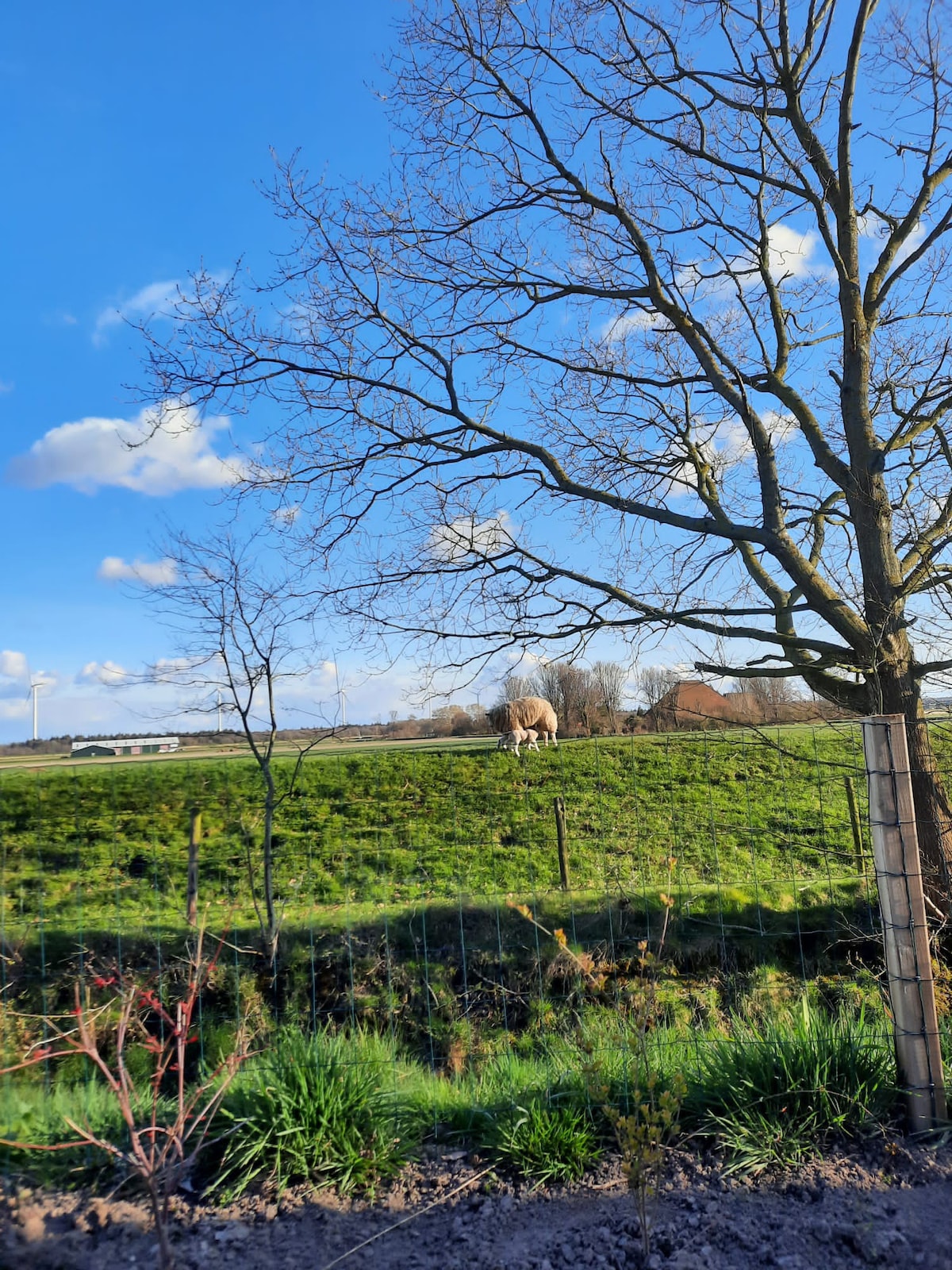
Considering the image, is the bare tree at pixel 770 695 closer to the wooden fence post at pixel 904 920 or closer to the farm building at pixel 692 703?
the farm building at pixel 692 703

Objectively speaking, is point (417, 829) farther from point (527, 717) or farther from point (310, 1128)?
point (310, 1128)

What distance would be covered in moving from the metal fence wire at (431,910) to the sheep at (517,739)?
4.46ft

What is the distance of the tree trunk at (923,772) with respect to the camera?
5660 millimetres

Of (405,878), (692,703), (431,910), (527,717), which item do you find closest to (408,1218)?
(692,703)

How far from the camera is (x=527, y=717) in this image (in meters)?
13.4

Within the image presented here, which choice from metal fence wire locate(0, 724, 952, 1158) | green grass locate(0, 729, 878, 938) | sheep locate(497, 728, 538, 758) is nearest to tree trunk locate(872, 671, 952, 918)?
metal fence wire locate(0, 724, 952, 1158)

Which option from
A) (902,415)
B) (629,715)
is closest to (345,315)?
(629,715)

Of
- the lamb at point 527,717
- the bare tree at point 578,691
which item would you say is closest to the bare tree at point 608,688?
the bare tree at point 578,691

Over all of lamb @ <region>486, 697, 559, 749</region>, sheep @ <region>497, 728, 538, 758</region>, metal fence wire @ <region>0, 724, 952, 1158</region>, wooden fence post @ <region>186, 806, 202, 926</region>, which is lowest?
metal fence wire @ <region>0, 724, 952, 1158</region>

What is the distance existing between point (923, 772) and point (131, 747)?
5.66m

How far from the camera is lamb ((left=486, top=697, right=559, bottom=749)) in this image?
41.3ft

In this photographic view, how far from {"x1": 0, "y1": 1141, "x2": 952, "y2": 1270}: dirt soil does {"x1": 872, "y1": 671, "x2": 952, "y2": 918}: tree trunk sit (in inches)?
115

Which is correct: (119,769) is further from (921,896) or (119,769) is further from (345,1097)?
(921,896)

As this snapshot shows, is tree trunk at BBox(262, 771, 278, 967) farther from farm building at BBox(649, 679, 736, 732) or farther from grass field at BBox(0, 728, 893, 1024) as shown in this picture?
farm building at BBox(649, 679, 736, 732)
